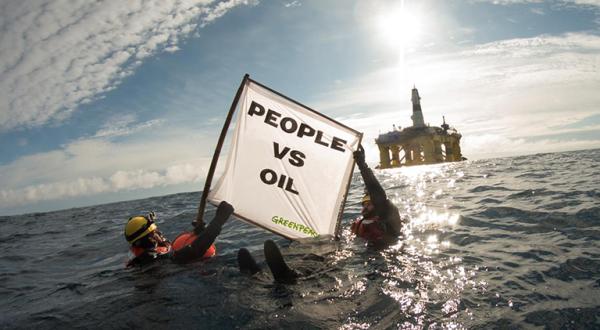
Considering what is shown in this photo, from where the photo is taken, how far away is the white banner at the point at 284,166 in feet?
26.2

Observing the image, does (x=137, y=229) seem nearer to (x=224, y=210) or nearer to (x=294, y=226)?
(x=224, y=210)

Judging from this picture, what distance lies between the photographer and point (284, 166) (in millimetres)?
8242

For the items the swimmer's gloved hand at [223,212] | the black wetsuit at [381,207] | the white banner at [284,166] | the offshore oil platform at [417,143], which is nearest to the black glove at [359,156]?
the black wetsuit at [381,207]

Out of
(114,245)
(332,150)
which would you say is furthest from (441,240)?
(114,245)

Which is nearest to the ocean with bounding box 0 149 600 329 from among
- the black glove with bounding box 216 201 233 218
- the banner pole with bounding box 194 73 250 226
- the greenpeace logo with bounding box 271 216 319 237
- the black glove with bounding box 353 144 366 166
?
the greenpeace logo with bounding box 271 216 319 237

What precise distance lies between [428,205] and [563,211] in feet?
17.9

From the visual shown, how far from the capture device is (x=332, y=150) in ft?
27.9

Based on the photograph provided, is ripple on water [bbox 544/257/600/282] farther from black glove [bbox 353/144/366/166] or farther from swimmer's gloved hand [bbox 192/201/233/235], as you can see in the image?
swimmer's gloved hand [bbox 192/201/233/235]

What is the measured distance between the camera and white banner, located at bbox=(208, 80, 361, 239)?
7977mm

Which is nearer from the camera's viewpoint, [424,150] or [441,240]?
[441,240]

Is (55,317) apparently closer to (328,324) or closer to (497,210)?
(328,324)

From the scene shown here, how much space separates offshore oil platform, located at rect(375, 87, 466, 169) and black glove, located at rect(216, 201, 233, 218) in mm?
71669

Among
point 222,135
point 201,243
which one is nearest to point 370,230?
point 201,243

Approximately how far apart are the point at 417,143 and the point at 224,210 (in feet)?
241
